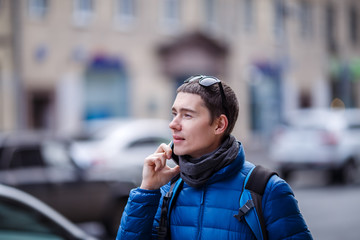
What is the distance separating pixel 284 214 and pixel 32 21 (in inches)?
799

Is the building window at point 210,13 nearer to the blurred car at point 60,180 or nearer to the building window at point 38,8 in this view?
the building window at point 38,8

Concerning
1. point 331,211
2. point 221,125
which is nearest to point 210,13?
point 331,211

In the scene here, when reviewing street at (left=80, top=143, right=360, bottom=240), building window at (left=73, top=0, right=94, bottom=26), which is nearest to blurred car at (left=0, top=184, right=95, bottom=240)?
street at (left=80, top=143, right=360, bottom=240)

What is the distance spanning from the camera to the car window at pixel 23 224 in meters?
3.86

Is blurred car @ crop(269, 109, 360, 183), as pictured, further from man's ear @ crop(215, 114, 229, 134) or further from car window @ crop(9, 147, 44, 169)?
man's ear @ crop(215, 114, 229, 134)

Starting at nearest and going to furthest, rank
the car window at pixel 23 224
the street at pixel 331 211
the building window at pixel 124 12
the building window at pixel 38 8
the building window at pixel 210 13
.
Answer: the car window at pixel 23 224, the street at pixel 331 211, the building window at pixel 38 8, the building window at pixel 124 12, the building window at pixel 210 13

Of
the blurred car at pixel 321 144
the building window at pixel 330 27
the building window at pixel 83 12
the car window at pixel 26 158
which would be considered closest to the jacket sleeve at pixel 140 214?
the car window at pixel 26 158

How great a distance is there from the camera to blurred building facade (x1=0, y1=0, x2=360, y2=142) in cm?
2128

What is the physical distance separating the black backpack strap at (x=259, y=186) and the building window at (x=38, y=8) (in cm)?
2018

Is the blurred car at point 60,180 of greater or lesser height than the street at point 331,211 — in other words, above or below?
above

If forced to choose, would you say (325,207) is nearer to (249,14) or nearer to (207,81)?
(207,81)

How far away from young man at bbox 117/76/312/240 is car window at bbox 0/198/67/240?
1.72 meters

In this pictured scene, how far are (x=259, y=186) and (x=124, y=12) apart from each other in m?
22.7

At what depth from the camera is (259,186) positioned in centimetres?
227
